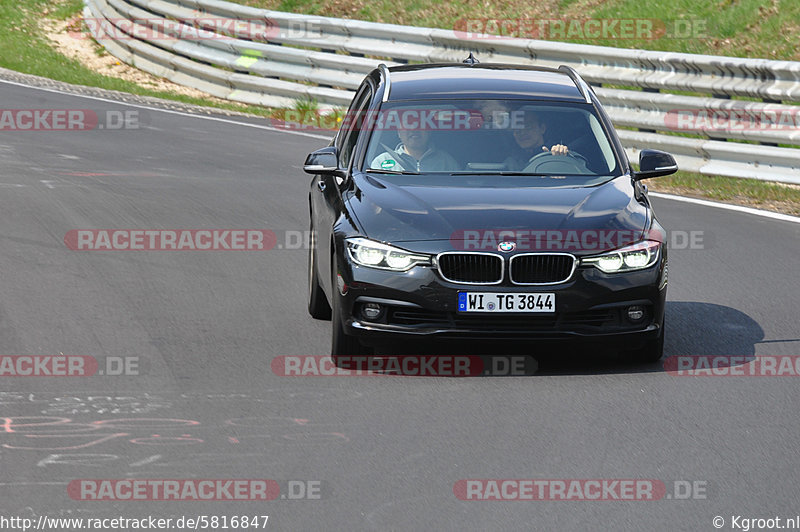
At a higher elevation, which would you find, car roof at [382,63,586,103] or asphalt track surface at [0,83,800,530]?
car roof at [382,63,586,103]

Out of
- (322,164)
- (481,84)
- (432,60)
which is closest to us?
(322,164)

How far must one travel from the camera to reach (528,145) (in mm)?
9258

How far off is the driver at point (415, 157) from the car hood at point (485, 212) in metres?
0.37

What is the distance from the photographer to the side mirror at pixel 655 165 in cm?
905

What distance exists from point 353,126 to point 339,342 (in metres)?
2.16

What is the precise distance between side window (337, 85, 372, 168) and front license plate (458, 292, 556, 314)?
6.02 ft

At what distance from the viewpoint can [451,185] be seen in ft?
28.6

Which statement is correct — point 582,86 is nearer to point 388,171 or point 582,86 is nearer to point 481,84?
point 481,84

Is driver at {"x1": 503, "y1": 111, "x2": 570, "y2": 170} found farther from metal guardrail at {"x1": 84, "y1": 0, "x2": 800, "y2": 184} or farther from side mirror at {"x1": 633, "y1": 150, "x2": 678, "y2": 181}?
metal guardrail at {"x1": 84, "y1": 0, "x2": 800, "y2": 184}

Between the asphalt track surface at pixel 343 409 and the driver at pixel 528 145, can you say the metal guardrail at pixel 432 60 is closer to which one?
the asphalt track surface at pixel 343 409

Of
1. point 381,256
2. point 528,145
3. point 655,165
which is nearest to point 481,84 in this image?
point 528,145

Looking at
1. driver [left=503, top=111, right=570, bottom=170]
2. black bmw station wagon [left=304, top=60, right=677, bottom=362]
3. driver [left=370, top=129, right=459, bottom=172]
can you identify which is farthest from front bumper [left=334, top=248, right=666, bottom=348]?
driver [left=503, top=111, right=570, bottom=170]

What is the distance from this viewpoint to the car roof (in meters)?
→ 9.60

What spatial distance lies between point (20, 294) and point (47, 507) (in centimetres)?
436
